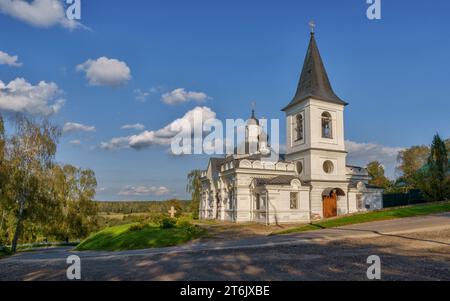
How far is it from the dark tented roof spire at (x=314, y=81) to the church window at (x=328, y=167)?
5882 millimetres

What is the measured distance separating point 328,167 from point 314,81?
8.34m

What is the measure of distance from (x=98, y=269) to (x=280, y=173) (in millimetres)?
23597

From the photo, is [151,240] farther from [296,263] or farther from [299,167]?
[299,167]

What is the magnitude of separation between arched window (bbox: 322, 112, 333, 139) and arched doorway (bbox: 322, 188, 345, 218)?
513 cm

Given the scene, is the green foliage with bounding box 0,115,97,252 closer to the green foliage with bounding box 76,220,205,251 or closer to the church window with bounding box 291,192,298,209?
the green foliage with bounding box 76,220,205,251

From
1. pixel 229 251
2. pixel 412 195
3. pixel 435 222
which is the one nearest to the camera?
pixel 229 251

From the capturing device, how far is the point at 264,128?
4084 centimetres

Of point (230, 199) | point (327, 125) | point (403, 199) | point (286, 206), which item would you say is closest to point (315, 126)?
point (327, 125)

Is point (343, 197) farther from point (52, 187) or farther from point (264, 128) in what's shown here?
point (52, 187)

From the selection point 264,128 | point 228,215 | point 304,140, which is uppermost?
point 264,128

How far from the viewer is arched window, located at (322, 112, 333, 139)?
3127 centimetres

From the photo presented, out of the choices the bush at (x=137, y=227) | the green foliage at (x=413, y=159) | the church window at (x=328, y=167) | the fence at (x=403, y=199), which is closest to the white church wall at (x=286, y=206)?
the church window at (x=328, y=167)

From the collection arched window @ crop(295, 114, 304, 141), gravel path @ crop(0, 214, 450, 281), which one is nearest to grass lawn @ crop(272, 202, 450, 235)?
gravel path @ crop(0, 214, 450, 281)
